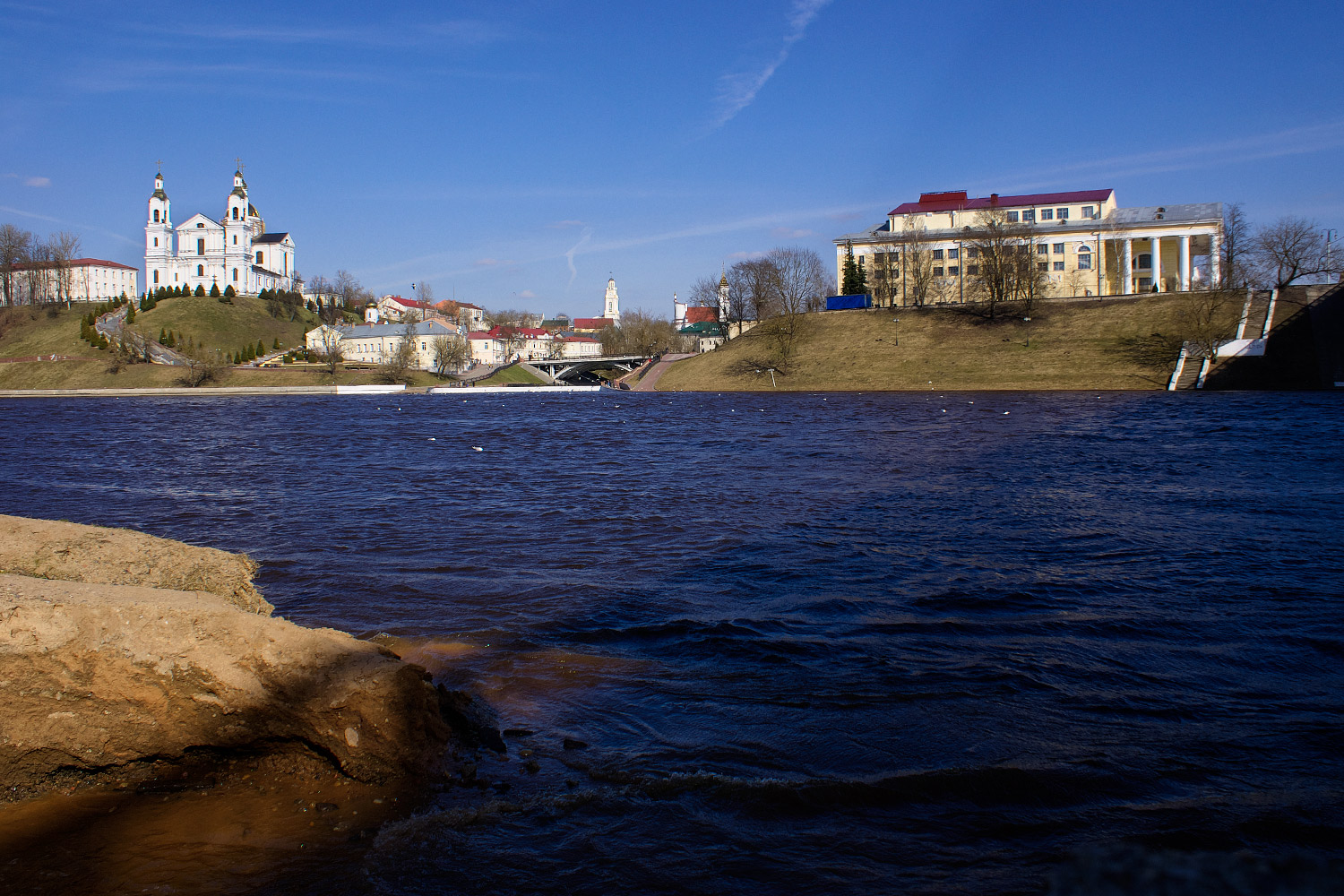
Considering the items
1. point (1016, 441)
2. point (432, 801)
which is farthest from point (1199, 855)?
point (1016, 441)

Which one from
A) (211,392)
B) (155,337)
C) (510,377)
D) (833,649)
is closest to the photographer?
(833,649)

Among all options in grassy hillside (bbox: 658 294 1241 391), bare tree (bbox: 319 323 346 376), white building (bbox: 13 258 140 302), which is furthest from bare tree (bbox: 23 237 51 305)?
grassy hillside (bbox: 658 294 1241 391)

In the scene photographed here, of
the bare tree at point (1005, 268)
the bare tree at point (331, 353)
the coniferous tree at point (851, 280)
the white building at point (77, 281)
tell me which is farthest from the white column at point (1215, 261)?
the white building at point (77, 281)

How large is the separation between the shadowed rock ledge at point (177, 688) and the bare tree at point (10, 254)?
504ft

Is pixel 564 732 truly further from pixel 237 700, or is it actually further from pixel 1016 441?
pixel 1016 441

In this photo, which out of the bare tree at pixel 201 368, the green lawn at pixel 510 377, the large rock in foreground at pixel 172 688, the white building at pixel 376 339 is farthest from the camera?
the white building at pixel 376 339

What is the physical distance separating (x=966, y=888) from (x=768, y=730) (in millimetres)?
2047

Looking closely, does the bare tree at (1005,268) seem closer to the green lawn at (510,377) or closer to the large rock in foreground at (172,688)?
the green lawn at (510,377)

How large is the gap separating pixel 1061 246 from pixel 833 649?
103584 millimetres

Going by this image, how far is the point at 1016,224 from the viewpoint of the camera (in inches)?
3610

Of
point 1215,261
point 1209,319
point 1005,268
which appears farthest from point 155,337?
point 1215,261

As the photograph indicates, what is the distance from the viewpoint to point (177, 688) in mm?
4949

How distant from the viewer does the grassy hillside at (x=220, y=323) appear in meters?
115

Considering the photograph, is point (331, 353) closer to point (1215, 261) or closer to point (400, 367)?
point (400, 367)
